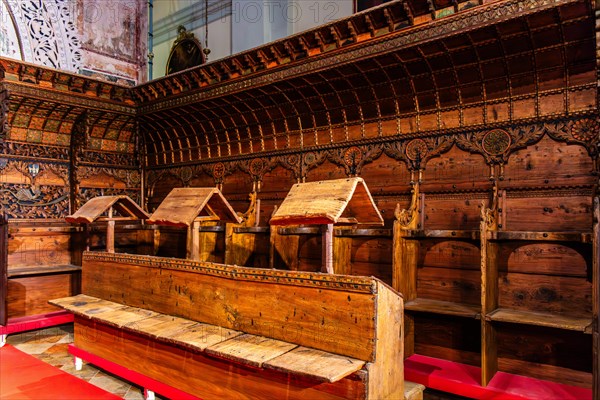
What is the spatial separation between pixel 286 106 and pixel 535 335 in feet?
10.9

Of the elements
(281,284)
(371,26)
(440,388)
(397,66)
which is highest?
(371,26)

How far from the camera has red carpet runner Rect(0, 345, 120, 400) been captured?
3.13 metres

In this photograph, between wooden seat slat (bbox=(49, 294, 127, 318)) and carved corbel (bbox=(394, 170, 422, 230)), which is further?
carved corbel (bbox=(394, 170, 422, 230))

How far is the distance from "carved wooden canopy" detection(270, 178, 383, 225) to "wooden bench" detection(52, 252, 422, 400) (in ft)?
1.09

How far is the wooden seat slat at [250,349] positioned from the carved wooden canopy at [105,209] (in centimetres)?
239

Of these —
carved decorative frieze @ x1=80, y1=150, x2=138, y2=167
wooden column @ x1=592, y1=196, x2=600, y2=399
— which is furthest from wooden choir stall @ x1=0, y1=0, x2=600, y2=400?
carved decorative frieze @ x1=80, y1=150, x2=138, y2=167

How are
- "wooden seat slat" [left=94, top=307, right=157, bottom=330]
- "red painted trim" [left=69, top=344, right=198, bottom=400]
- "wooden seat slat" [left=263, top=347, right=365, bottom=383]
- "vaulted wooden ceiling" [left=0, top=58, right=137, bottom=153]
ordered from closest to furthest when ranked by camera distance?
"wooden seat slat" [left=263, top=347, right=365, bottom=383] → "red painted trim" [left=69, top=344, right=198, bottom=400] → "wooden seat slat" [left=94, top=307, right=157, bottom=330] → "vaulted wooden ceiling" [left=0, top=58, right=137, bottom=153]

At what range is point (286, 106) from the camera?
4801mm

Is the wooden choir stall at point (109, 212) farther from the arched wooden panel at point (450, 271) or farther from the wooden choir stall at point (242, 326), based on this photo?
the arched wooden panel at point (450, 271)

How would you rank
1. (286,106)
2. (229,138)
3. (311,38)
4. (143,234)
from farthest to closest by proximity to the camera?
(143,234) < (229,138) < (286,106) < (311,38)

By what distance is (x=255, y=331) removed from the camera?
266 cm

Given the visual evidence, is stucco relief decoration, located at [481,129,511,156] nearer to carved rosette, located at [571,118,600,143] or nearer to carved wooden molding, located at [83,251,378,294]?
carved rosette, located at [571,118,600,143]

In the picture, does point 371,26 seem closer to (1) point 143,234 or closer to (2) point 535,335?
(2) point 535,335

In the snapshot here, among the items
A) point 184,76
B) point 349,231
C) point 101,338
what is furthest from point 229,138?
point 101,338
